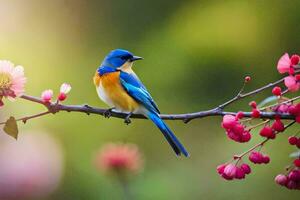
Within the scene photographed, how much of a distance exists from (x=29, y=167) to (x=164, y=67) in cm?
131

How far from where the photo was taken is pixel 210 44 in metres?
3.72

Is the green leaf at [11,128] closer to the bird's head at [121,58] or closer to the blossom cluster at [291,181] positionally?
the blossom cluster at [291,181]

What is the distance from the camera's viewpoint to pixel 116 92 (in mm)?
2184

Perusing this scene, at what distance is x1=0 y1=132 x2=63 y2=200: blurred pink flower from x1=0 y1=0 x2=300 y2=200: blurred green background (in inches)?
9.4

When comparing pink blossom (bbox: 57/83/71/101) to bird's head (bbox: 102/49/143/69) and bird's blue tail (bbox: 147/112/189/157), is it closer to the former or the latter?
bird's blue tail (bbox: 147/112/189/157)

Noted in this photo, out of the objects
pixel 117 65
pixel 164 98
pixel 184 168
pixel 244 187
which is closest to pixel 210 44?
pixel 164 98

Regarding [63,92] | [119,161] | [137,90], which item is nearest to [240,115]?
[63,92]

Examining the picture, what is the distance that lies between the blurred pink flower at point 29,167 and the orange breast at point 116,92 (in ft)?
1.63

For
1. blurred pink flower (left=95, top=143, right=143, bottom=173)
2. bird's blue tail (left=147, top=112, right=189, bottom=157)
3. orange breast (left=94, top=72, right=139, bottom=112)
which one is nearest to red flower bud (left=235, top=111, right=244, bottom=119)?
bird's blue tail (left=147, top=112, right=189, bottom=157)

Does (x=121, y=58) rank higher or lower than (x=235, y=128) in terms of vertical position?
higher

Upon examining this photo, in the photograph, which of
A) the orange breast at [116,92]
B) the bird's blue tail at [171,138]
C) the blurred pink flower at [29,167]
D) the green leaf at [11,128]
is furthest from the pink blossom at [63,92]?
the blurred pink flower at [29,167]

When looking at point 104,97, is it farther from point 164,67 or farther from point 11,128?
point 164,67

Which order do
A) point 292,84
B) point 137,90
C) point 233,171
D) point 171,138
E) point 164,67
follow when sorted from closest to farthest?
point 292,84 < point 233,171 < point 171,138 < point 137,90 < point 164,67

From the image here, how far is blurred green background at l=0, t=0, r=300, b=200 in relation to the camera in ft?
10.3
